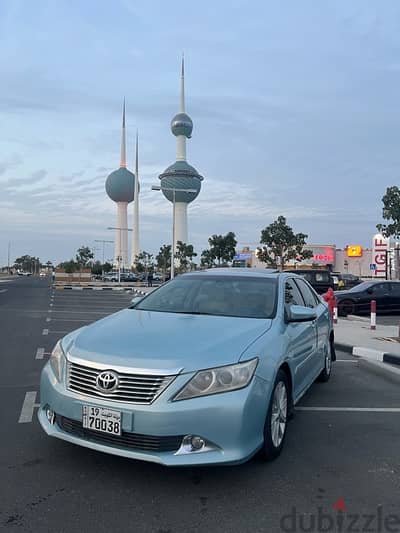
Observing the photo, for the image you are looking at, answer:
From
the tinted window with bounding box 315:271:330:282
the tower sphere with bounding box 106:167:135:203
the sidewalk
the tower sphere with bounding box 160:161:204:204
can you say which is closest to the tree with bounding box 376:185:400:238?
the sidewalk

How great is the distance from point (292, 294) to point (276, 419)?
1844 mm

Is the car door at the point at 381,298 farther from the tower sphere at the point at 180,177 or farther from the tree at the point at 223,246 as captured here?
the tower sphere at the point at 180,177

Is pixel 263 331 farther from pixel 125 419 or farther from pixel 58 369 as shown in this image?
pixel 58 369

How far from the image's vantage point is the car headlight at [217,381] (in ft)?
11.5

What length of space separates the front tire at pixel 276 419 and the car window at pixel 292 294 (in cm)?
110

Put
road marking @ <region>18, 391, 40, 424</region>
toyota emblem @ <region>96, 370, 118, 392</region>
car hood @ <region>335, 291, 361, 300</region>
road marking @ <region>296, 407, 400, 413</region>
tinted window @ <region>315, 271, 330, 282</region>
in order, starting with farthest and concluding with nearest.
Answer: tinted window @ <region>315, 271, 330, 282</region> < car hood @ <region>335, 291, 361, 300</region> < road marking @ <region>296, 407, 400, 413</region> < road marking @ <region>18, 391, 40, 424</region> < toyota emblem @ <region>96, 370, 118, 392</region>

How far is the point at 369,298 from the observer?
18156 millimetres

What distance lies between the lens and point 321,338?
6.46 m

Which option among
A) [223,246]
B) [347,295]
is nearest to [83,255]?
[223,246]

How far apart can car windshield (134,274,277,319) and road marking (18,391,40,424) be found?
157cm

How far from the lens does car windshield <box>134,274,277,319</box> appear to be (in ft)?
16.2

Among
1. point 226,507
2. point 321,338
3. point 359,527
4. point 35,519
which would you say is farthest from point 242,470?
point 321,338

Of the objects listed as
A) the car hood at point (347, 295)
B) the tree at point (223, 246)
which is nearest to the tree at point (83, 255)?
the tree at point (223, 246)

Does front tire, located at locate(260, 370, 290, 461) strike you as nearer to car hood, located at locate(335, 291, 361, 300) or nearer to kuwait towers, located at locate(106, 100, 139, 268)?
car hood, located at locate(335, 291, 361, 300)
